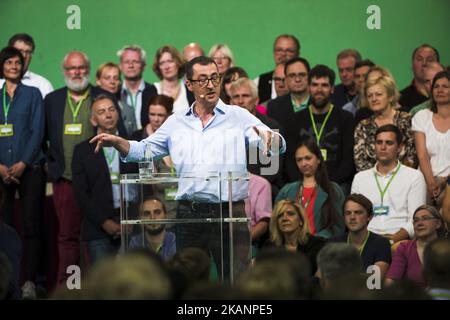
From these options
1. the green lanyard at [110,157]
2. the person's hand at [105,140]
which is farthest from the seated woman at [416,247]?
the green lanyard at [110,157]

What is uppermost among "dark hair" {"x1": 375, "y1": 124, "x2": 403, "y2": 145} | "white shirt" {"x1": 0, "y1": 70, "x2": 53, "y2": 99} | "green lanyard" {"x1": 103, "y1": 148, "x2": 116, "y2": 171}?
"white shirt" {"x1": 0, "y1": 70, "x2": 53, "y2": 99}

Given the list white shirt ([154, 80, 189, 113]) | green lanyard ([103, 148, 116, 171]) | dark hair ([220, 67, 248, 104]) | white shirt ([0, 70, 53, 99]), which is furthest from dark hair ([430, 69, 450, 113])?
white shirt ([0, 70, 53, 99])

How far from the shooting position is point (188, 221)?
18.9 feet

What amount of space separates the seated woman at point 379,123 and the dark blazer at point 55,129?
6.14ft

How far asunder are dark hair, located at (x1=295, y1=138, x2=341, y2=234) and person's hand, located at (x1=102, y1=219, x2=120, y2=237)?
145cm

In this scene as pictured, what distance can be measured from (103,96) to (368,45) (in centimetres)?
286

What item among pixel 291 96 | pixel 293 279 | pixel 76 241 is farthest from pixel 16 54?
pixel 293 279

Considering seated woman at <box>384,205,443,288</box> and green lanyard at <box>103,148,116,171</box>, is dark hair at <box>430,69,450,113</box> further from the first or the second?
green lanyard at <box>103,148,116,171</box>

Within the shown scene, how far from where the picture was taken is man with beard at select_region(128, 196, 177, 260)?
5.74m

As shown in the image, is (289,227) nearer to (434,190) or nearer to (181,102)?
(434,190)

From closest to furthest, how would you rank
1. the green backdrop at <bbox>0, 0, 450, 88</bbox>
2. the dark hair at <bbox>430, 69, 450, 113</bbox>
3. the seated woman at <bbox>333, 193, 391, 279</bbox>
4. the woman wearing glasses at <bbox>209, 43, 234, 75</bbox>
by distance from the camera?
the seated woman at <bbox>333, 193, 391, 279</bbox>
the dark hair at <bbox>430, 69, 450, 113</bbox>
the woman wearing glasses at <bbox>209, 43, 234, 75</bbox>
the green backdrop at <bbox>0, 0, 450, 88</bbox>

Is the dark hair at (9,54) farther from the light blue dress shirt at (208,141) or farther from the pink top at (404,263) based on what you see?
the pink top at (404,263)

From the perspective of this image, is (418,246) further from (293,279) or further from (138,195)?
(293,279)

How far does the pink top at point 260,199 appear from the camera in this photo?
26.5 feet
